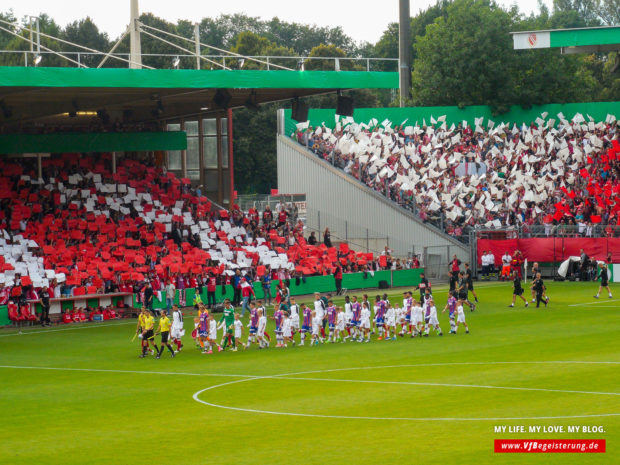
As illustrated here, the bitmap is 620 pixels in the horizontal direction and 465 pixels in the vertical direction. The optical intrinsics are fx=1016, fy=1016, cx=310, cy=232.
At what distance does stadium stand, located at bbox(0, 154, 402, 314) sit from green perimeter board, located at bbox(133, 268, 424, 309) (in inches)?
20.1

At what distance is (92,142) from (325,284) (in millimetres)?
13372

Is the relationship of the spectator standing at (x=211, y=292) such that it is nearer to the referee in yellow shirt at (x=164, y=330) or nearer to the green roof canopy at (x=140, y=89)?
the green roof canopy at (x=140, y=89)

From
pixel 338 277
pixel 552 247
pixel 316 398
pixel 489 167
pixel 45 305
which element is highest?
pixel 489 167

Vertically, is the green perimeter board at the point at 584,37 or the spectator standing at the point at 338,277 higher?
the green perimeter board at the point at 584,37

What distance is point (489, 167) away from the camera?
59.4 metres

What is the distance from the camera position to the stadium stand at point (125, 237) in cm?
4069

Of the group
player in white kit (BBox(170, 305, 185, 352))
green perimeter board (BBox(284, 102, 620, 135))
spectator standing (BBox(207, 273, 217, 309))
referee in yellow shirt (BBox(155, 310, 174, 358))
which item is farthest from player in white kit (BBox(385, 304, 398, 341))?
green perimeter board (BBox(284, 102, 620, 135))

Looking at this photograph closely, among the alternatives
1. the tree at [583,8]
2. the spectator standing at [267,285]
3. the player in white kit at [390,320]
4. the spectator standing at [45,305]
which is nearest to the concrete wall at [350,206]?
the spectator standing at [267,285]

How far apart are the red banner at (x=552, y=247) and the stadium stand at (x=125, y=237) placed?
5953 mm

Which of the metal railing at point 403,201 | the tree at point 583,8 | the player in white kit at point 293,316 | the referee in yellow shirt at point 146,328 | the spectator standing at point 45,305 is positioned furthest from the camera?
the tree at point 583,8

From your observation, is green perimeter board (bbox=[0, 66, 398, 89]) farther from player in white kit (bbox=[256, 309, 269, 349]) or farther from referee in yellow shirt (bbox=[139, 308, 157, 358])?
player in white kit (bbox=[256, 309, 269, 349])

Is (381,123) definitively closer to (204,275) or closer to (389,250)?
(389,250)

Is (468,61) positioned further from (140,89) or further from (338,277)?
(140,89)

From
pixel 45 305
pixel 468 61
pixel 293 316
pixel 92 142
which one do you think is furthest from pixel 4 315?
pixel 468 61
